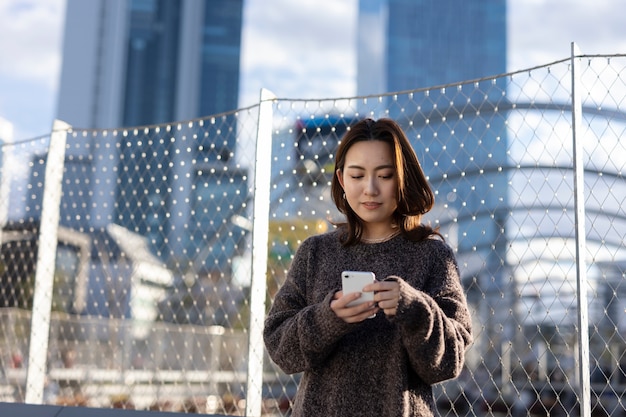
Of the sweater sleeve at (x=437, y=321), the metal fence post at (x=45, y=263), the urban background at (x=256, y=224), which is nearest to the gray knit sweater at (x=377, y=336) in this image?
the sweater sleeve at (x=437, y=321)

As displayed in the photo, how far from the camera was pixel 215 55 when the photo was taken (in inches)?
3570

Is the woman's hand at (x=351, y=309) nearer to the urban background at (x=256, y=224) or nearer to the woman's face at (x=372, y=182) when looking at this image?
the woman's face at (x=372, y=182)

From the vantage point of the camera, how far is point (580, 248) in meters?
2.98

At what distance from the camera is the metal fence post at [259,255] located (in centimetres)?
355

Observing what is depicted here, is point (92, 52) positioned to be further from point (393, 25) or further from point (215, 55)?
point (393, 25)

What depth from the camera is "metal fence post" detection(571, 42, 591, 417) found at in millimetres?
2879

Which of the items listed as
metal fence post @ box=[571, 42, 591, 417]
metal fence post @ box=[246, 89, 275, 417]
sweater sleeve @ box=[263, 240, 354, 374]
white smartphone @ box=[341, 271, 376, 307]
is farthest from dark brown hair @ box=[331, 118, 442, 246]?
metal fence post @ box=[246, 89, 275, 417]

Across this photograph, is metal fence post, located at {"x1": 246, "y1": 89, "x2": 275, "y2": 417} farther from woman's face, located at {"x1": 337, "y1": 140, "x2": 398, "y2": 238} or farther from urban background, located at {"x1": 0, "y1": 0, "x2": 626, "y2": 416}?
woman's face, located at {"x1": 337, "y1": 140, "x2": 398, "y2": 238}

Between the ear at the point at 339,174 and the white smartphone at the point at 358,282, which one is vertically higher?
the ear at the point at 339,174

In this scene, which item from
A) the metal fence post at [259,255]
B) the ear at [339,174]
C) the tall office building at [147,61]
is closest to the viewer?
the ear at [339,174]

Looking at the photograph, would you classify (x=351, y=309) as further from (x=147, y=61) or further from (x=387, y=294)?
(x=147, y=61)

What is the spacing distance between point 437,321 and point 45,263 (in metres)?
3.79

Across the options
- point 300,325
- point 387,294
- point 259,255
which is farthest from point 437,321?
point 259,255

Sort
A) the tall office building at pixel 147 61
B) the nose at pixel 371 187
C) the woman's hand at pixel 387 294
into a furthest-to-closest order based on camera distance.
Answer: the tall office building at pixel 147 61 < the nose at pixel 371 187 < the woman's hand at pixel 387 294
